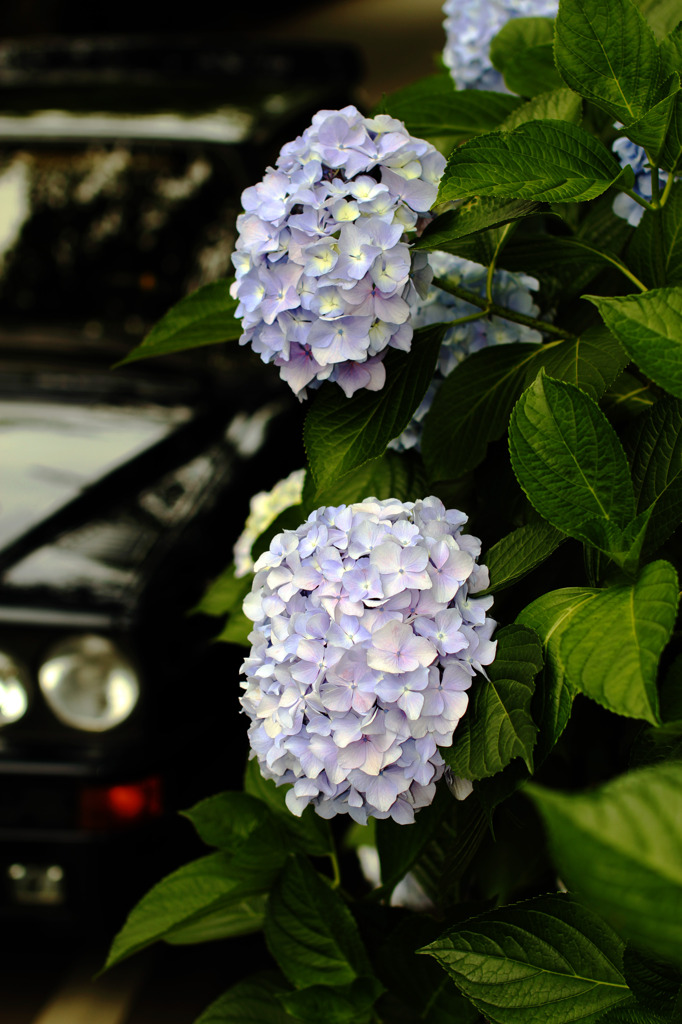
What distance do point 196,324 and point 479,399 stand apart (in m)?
0.26

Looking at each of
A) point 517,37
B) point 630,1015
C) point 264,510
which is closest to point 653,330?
point 630,1015

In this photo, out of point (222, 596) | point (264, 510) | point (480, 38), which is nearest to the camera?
point (480, 38)

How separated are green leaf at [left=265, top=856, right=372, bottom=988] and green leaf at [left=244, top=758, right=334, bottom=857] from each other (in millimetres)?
101

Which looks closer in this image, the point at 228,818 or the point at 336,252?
the point at 336,252

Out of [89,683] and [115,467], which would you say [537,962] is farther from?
[115,467]

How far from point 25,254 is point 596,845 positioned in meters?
2.92

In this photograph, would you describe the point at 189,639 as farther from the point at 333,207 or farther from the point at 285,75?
the point at 285,75

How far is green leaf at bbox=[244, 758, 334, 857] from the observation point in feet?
3.53

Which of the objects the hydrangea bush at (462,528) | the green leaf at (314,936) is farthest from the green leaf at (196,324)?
the green leaf at (314,936)

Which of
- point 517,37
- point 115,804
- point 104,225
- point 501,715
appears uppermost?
point 104,225

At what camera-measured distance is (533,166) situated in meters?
0.72

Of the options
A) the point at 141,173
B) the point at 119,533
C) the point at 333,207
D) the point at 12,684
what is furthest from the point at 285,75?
the point at 333,207

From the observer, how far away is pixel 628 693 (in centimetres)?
57

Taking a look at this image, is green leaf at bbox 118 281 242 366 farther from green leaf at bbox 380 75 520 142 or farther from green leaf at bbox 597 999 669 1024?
green leaf at bbox 597 999 669 1024
